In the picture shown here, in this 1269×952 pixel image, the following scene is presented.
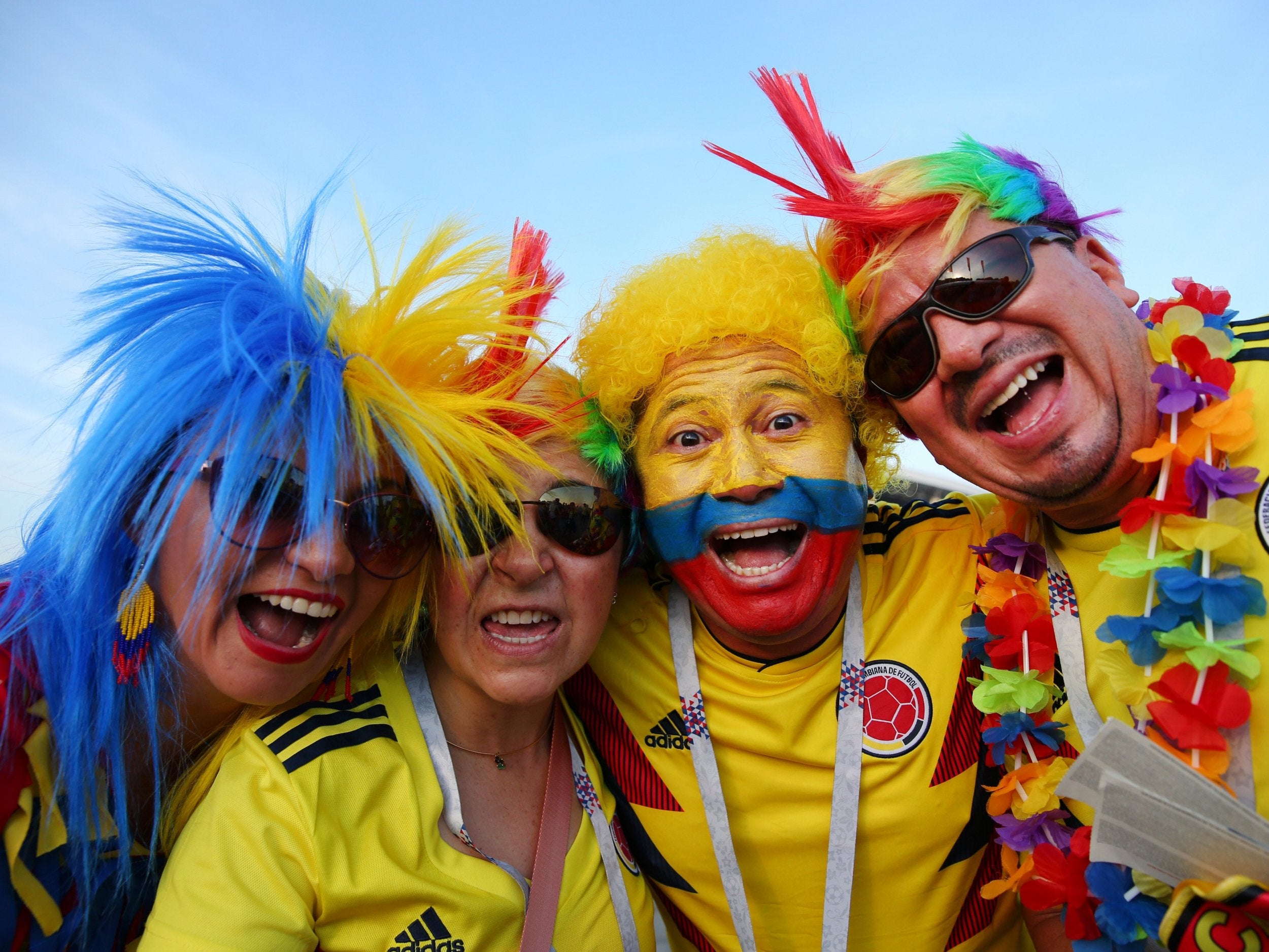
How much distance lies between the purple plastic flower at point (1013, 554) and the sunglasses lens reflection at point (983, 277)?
683 millimetres

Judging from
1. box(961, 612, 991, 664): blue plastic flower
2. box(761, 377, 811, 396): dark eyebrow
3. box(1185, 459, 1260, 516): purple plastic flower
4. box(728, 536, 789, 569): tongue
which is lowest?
box(961, 612, 991, 664): blue plastic flower

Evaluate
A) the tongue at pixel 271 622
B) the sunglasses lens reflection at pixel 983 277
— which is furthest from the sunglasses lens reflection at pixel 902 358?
the tongue at pixel 271 622

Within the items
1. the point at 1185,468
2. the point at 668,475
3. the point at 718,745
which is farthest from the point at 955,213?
the point at 718,745

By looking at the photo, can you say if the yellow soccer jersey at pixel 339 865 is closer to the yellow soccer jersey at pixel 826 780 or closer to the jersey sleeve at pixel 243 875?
the jersey sleeve at pixel 243 875

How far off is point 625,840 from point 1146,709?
156 centimetres

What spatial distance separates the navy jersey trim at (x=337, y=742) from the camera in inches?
78.8

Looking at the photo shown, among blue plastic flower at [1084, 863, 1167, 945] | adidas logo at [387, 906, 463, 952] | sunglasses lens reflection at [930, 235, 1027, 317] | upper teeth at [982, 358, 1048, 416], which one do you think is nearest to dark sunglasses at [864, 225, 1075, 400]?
sunglasses lens reflection at [930, 235, 1027, 317]

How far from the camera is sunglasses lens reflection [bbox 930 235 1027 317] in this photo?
7.43 feet

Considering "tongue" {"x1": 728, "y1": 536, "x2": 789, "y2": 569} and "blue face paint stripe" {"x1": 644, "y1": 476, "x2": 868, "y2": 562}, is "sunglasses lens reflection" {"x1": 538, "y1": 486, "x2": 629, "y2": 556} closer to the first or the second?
"blue face paint stripe" {"x1": 644, "y1": 476, "x2": 868, "y2": 562}

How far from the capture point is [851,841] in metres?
2.38

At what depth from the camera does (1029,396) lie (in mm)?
2295

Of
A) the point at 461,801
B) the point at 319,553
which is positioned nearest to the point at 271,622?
the point at 319,553

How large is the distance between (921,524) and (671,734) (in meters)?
1.12

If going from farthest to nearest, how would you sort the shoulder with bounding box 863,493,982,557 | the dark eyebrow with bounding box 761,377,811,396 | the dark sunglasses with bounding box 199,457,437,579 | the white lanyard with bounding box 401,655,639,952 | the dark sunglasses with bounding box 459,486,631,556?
the shoulder with bounding box 863,493,982,557, the dark eyebrow with bounding box 761,377,811,396, the dark sunglasses with bounding box 459,486,631,556, the white lanyard with bounding box 401,655,639,952, the dark sunglasses with bounding box 199,457,437,579
